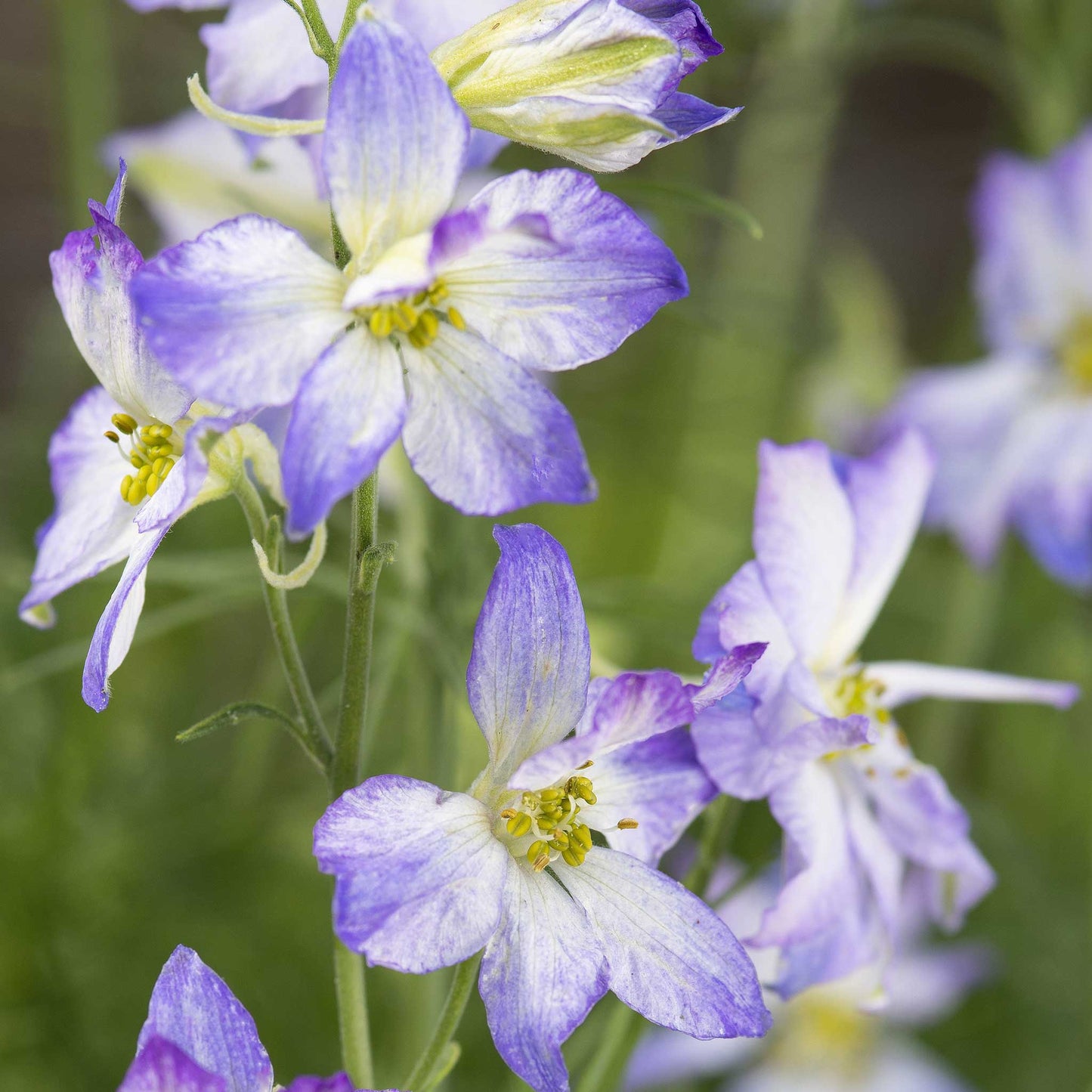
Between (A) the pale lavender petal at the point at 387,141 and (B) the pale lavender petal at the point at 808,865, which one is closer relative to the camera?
(A) the pale lavender petal at the point at 387,141

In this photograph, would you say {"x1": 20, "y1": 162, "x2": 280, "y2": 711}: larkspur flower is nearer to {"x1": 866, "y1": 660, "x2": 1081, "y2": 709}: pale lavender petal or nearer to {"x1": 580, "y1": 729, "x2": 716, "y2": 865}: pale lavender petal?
{"x1": 580, "y1": 729, "x2": 716, "y2": 865}: pale lavender petal

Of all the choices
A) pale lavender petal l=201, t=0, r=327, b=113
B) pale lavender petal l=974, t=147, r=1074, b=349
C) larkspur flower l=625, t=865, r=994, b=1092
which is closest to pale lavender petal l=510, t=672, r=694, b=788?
pale lavender petal l=201, t=0, r=327, b=113

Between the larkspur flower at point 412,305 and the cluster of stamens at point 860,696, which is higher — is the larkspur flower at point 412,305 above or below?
above

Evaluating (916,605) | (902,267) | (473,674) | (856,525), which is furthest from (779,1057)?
(902,267)

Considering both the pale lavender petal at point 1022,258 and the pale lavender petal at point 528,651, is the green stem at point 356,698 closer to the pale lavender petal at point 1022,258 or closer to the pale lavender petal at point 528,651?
the pale lavender petal at point 528,651

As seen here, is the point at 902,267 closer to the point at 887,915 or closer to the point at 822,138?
the point at 822,138

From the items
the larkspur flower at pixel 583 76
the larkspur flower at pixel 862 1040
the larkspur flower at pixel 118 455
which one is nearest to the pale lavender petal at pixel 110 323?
the larkspur flower at pixel 118 455
